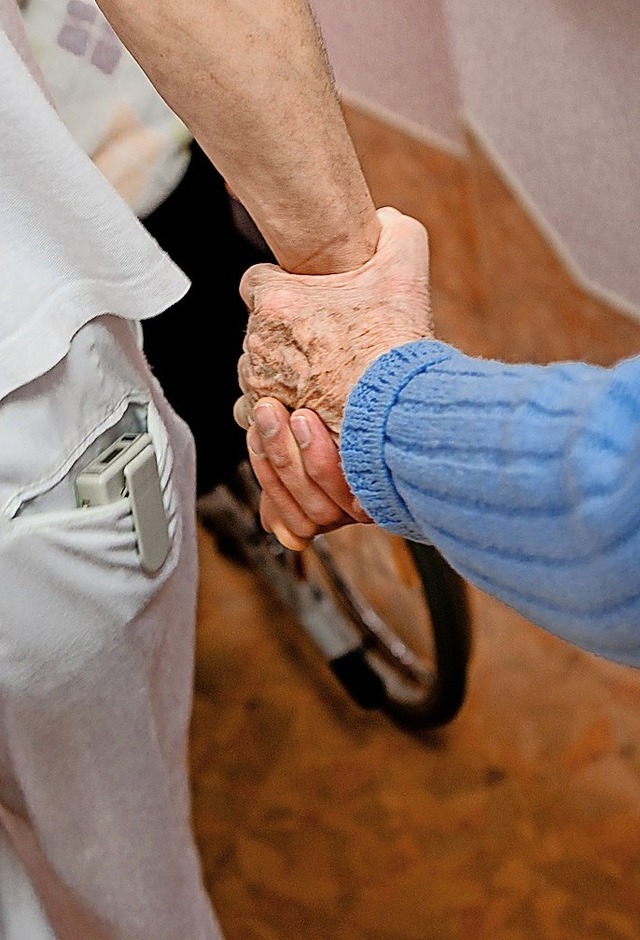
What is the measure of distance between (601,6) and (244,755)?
3.35 feet

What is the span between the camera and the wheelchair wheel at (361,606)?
4.41 ft

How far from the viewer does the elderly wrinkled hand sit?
67 centimetres

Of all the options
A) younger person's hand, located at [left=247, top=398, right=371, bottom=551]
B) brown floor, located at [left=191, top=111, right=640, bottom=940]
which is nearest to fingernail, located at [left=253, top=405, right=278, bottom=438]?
younger person's hand, located at [left=247, top=398, right=371, bottom=551]

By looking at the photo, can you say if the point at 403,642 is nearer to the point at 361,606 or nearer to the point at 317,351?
the point at 361,606

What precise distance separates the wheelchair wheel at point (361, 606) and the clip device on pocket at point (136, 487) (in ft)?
2.20

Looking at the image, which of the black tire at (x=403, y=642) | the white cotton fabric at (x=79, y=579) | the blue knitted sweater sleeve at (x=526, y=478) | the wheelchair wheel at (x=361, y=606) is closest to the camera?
the blue knitted sweater sleeve at (x=526, y=478)

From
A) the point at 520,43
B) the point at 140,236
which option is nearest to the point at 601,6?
the point at 520,43

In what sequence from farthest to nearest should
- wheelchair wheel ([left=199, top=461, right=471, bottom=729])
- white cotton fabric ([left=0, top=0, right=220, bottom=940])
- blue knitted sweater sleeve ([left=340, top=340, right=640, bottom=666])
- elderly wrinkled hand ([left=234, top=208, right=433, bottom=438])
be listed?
wheelchair wheel ([left=199, top=461, right=471, bottom=729])
elderly wrinkled hand ([left=234, top=208, right=433, bottom=438])
white cotton fabric ([left=0, top=0, right=220, bottom=940])
blue knitted sweater sleeve ([left=340, top=340, right=640, bottom=666])

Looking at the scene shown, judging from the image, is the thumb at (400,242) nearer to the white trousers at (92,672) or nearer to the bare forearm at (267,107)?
the bare forearm at (267,107)

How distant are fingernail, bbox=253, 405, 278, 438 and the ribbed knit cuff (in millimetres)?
114

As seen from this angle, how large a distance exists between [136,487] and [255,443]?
0.17m

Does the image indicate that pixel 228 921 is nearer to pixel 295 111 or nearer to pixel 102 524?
pixel 102 524

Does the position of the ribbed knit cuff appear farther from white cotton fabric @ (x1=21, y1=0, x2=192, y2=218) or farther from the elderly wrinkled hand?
white cotton fabric @ (x1=21, y1=0, x2=192, y2=218)

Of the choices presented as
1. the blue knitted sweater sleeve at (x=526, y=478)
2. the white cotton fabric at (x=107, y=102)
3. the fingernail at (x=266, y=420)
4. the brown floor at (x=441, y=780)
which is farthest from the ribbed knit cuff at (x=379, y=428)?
the brown floor at (x=441, y=780)
